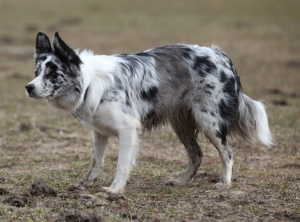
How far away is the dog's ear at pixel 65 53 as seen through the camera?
6562 millimetres

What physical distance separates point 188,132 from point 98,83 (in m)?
1.68

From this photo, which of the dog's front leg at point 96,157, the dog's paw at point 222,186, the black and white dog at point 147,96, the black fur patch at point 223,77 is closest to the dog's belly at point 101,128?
the black and white dog at point 147,96

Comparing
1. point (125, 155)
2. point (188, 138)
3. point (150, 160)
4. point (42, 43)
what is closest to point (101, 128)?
point (125, 155)

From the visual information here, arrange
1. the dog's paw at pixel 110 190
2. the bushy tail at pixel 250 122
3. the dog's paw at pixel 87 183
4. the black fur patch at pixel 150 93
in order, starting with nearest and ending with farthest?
1. the dog's paw at pixel 110 190
2. the black fur patch at pixel 150 93
3. the dog's paw at pixel 87 183
4. the bushy tail at pixel 250 122

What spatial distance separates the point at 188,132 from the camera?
25.9ft

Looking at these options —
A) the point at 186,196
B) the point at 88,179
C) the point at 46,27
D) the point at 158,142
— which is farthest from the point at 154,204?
the point at 46,27

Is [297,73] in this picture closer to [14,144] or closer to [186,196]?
[14,144]

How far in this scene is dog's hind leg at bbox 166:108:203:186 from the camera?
757 centimetres

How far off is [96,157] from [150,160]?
5.06 feet

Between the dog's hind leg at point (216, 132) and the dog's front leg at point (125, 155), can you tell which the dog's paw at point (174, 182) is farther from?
the dog's front leg at point (125, 155)

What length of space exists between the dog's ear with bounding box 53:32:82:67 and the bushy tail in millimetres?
2395

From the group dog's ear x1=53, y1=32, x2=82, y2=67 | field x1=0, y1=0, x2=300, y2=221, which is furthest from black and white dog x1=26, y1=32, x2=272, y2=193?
field x1=0, y1=0, x2=300, y2=221

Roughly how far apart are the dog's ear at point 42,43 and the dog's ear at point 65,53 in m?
0.09

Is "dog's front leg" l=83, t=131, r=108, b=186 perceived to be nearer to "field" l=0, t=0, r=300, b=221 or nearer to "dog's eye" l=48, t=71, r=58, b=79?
"field" l=0, t=0, r=300, b=221
